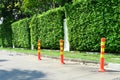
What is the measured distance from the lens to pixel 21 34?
98.4 feet

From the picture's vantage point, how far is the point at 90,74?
1053cm

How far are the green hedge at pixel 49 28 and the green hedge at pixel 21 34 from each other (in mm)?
2210

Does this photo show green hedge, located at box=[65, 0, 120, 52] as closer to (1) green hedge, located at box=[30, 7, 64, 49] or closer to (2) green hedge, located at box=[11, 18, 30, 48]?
(1) green hedge, located at box=[30, 7, 64, 49]

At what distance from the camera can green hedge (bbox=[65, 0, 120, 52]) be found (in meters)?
15.6

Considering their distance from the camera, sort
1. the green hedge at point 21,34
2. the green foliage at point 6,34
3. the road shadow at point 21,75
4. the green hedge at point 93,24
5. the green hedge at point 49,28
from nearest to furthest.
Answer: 1. the road shadow at point 21,75
2. the green hedge at point 93,24
3. the green hedge at point 49,28
4. the green hedge at point 21,34
5. the green foliage at point 6,34

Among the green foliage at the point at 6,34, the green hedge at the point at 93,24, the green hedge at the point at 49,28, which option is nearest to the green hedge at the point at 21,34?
the green foliage at the point at 6,34

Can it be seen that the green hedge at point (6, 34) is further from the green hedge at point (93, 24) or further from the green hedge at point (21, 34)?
the green hedge at point (93, 24)

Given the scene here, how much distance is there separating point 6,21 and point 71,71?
89.5 ft

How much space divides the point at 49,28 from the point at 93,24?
20.7 feet

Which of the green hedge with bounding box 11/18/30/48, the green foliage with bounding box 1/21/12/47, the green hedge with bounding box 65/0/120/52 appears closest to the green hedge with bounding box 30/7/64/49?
the green hedge with bounding box 65/0/120/52

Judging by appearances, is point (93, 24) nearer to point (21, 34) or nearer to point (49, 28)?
point (49, 28)

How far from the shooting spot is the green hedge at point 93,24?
15555 millimetres

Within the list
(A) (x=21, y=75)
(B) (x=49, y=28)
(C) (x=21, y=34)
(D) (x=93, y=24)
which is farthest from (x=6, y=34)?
→ (A) (x=21, y=75)

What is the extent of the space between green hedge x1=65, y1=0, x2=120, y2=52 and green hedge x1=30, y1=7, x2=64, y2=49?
69.7 inches
